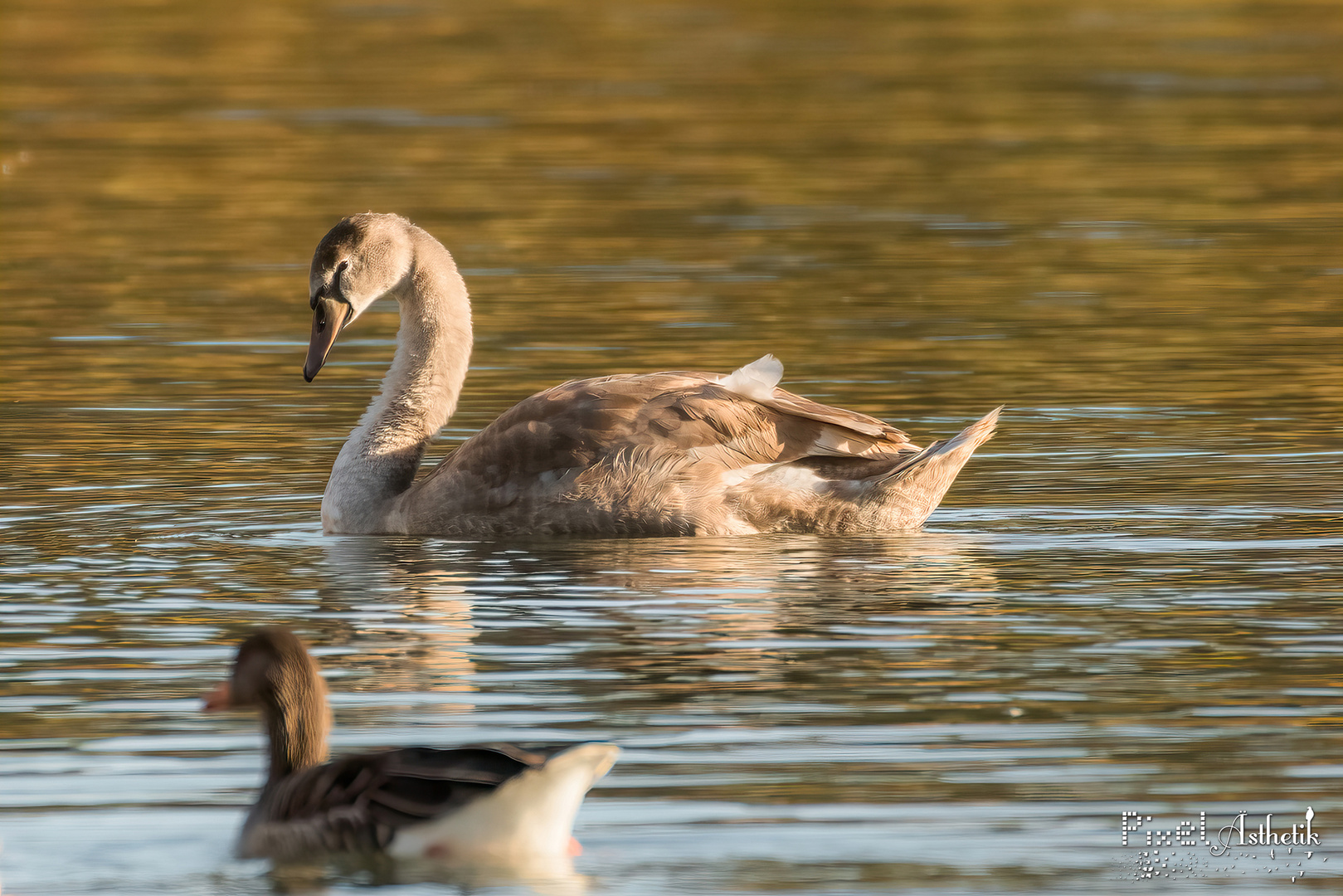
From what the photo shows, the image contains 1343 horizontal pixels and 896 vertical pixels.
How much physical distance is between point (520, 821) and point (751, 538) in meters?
5.87

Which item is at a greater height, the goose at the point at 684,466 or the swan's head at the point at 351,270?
the swan's head at the point at 351,270

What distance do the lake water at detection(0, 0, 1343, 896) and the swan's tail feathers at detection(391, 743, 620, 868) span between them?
0.15 m

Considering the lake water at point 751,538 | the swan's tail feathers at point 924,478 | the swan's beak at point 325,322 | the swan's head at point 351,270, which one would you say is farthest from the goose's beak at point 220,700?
the swan's beak at point 325,322

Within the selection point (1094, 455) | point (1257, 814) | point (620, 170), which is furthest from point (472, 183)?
point (1257, 814)

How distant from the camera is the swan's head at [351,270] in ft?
45.3

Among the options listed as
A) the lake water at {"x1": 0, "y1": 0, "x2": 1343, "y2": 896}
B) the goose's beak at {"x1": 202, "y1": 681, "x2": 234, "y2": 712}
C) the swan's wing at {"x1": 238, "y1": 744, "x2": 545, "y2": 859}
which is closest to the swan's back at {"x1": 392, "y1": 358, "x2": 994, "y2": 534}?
the lake water at {"x1": 0, "y1": 0, "x2": 1343, "y2": 896}

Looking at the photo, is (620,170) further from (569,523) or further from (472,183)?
(569,523)

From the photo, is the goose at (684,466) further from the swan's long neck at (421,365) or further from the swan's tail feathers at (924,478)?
the swan's long neck at (421,365)

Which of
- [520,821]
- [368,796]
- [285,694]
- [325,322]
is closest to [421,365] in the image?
[325,322]

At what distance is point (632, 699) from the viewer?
369 inches

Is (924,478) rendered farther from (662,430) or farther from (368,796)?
(368,796)

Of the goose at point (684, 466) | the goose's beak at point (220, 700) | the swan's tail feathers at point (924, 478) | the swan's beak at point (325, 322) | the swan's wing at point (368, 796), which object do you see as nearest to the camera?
the swan's wing at point (368, 796)

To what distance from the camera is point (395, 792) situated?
734 centimetres

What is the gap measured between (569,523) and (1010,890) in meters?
6.09
